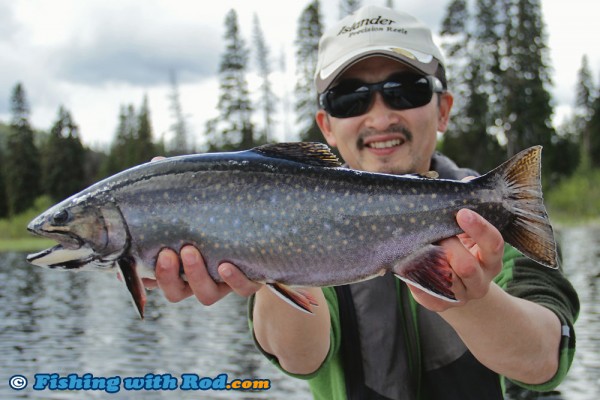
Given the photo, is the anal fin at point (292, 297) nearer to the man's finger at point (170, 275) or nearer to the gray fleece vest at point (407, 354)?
the man's finger at point (170, 275)

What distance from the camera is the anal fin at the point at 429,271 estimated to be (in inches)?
111

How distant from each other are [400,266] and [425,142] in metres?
1.61

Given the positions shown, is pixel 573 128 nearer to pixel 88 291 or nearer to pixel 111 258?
pixel 88 291

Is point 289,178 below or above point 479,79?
below

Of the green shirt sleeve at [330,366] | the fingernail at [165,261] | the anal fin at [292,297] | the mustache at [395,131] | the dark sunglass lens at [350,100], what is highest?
the dark sunglass lens at [350,100]

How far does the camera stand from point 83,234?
3113mm

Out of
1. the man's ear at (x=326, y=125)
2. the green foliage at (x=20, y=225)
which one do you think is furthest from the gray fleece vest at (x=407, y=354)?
the green foliage at (x=20, y=225)

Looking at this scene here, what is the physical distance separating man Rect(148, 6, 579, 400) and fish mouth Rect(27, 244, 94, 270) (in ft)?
1.45

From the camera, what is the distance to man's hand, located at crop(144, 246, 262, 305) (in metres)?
3.01

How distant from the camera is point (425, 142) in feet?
14.0

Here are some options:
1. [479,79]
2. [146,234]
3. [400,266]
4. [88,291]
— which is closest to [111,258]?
[146,234]

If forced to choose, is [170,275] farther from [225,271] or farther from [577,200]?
[577,200]

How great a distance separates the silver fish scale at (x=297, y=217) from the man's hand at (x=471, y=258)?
98mm

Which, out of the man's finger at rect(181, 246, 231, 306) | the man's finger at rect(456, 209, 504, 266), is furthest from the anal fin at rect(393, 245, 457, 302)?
the man's finger at rect(181, 246, 231, 306)
